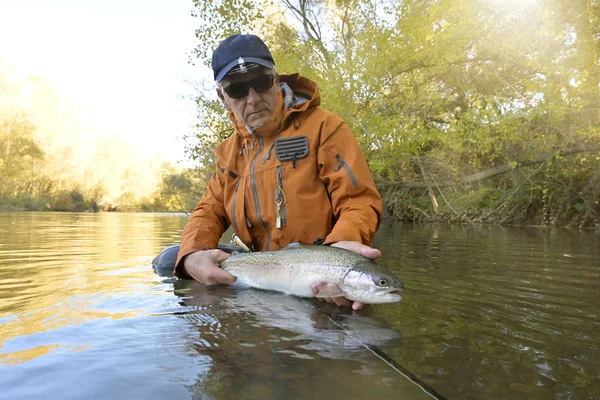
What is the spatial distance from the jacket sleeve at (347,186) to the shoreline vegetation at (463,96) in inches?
343

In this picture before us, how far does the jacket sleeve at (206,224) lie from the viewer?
3490 millimetres

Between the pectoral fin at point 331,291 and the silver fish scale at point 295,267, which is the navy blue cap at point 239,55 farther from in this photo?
the pectoral fin at point 331,291

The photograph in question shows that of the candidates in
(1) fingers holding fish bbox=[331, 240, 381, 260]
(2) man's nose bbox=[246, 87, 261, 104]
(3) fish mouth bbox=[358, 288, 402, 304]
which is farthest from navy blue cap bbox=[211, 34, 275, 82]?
(3) fish mouth bbox=[358, 288, 402, 304]

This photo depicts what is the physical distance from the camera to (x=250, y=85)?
10.7ft

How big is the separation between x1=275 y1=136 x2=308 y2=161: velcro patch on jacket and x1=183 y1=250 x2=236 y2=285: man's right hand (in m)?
0.92

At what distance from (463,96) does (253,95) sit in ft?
46.9

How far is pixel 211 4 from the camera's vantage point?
15562mm

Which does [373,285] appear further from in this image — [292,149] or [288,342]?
[292,149]

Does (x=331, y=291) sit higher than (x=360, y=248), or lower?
lower

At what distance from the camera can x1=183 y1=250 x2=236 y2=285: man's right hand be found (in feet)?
10.6

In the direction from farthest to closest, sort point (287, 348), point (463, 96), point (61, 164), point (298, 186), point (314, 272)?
point (61, 164), point (463, 96), point (298, 186), point (314, 272), point (287, 348)

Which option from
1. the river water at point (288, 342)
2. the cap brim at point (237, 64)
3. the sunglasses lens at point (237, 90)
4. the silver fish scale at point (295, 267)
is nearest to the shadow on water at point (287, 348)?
the river water at point (288, 342)

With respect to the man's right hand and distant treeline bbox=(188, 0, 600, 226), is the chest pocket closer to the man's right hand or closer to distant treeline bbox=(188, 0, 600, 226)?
the man's right hand

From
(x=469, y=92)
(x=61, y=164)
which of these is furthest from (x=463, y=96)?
(x=61, y=164)
